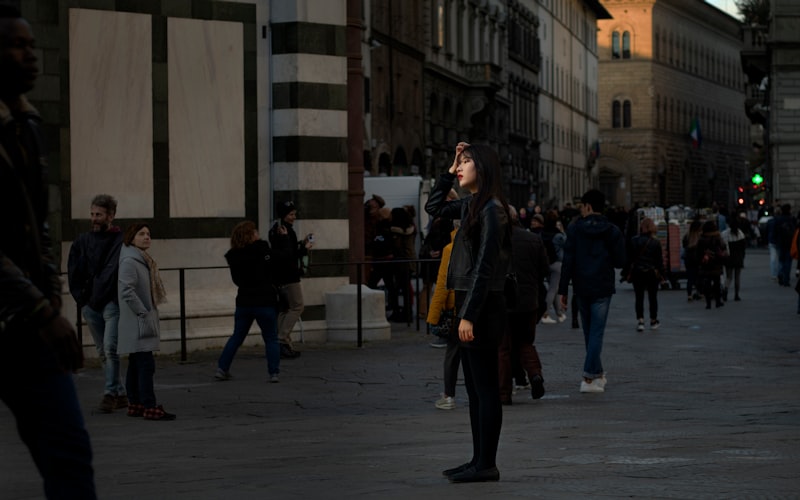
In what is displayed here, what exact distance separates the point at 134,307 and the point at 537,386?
334 centimetres

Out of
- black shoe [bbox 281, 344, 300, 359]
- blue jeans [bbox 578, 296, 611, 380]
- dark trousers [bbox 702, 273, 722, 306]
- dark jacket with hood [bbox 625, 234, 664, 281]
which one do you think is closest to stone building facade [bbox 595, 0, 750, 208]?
dark trousers [bbox 702, 273, 722, 306]

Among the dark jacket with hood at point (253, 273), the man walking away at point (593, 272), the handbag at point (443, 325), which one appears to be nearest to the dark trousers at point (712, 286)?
the man walking away at point (593, 272)

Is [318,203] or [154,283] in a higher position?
[318,203]

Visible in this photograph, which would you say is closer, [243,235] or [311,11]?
[243,235]

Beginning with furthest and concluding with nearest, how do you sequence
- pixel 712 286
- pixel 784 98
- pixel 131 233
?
pixel 784 98 → pixel 712 286 → pixel 131 233

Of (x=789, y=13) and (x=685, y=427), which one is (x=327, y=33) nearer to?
(x=685, y=427)

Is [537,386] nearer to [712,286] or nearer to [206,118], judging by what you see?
[206,118]

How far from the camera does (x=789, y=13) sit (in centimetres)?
6862

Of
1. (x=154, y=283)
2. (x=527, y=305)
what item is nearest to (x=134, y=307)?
(x=154, y=283)

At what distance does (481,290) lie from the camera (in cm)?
863

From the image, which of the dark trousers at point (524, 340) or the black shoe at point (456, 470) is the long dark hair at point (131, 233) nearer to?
the dark trousers at point (524, 340)

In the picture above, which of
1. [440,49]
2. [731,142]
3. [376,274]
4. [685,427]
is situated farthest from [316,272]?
[731,142]

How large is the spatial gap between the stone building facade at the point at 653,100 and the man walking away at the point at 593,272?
10094 centimetres

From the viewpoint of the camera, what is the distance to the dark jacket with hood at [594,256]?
46.0 ft
